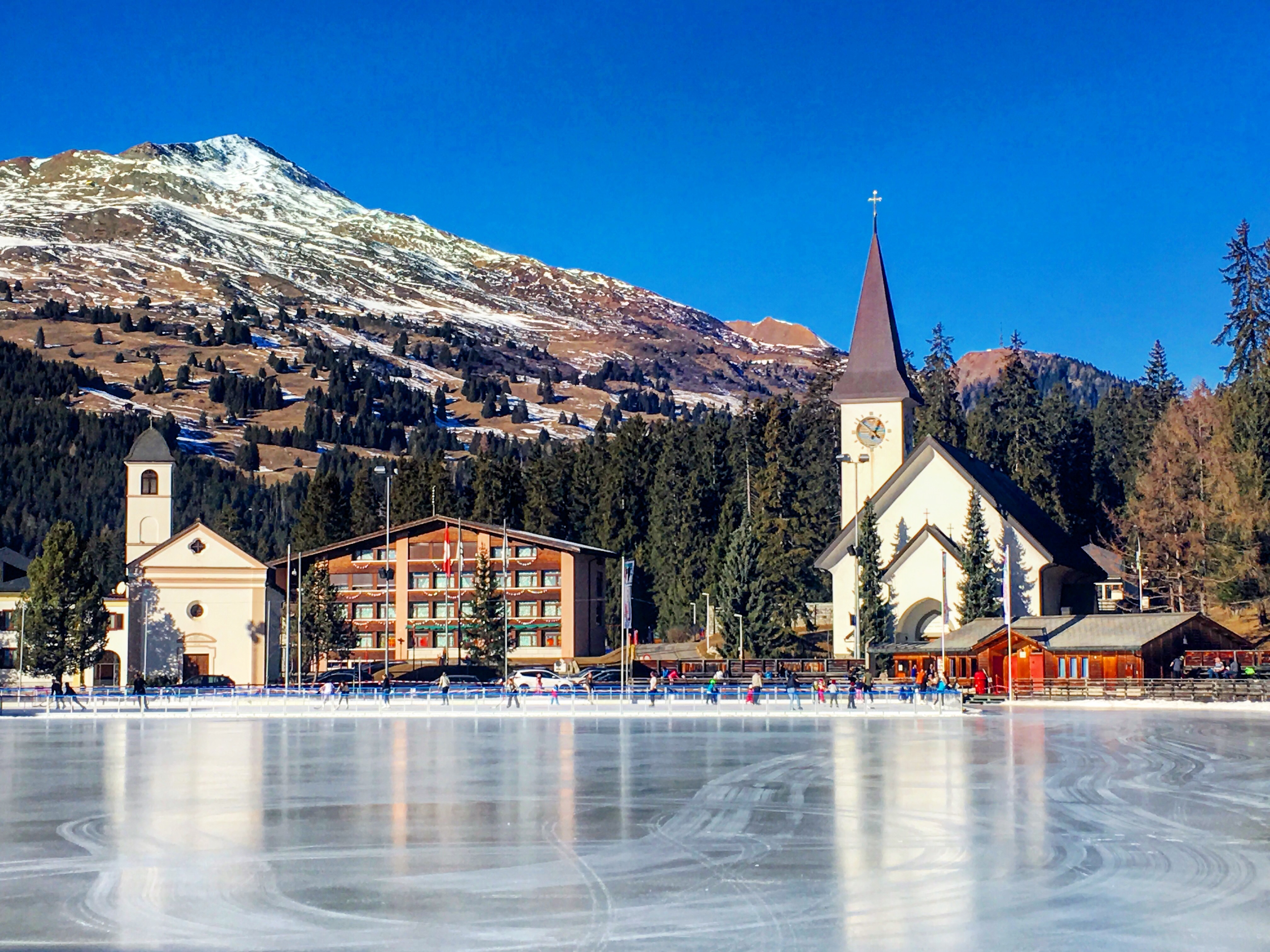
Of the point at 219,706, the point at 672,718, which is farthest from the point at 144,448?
the point at 672,718

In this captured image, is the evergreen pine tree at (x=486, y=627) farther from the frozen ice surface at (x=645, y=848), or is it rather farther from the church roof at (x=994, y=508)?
the frozen ice surface at (x=645, y=848)

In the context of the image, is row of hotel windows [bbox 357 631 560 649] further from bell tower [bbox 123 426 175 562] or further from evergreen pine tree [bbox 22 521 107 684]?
evergreen pine tree [bbox 22 521 107 684]

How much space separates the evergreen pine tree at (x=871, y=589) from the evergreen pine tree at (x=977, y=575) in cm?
420

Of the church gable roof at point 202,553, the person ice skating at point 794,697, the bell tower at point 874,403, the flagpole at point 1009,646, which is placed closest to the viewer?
the person ice skating at point 794,697

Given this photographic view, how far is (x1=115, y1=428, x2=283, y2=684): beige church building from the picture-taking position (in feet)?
282

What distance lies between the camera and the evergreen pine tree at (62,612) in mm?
79938

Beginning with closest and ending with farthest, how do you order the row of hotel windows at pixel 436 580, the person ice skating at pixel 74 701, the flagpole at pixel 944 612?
the person ice skating at pixel 74 701 → the flagpole at pixel 944 612 → the row of hotel windows at pixel 436 580

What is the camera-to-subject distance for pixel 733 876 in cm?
1856

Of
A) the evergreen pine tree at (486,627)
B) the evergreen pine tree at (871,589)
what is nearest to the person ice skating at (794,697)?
the evergreen pine tree at (871,589)

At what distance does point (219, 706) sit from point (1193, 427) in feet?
203

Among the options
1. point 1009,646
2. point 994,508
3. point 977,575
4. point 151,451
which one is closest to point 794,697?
point 1009,646

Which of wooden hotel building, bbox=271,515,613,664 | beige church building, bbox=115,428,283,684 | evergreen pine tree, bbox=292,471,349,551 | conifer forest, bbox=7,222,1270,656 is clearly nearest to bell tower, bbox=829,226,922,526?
conifer forest, bbox=7,222,1270,656

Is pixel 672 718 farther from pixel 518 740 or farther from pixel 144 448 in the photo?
pixel 144 448

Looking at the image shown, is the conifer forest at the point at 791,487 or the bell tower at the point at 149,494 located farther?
the bell tower at the point at 149,494
